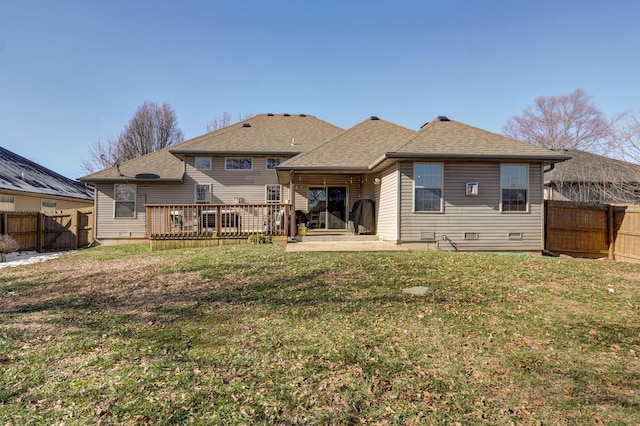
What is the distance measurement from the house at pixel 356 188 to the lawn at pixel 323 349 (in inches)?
143

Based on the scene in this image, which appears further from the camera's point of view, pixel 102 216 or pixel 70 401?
pixel 102 216

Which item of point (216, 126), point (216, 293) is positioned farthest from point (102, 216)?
point (216, 126)

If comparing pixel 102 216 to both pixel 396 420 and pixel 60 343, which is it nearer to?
pixel 60 343

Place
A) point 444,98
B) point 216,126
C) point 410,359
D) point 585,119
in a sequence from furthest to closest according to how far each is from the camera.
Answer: point 216,126 → point 585,119 → point 444,98 → point 410,359

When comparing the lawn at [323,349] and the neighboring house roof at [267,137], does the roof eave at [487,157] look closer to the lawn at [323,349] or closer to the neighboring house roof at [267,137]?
the lawn at [323,349]

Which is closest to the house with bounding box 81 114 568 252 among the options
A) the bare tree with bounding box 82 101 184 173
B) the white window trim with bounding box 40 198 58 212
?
the white window trim with bounding box 40 198 58 212

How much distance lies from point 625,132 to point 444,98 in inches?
297

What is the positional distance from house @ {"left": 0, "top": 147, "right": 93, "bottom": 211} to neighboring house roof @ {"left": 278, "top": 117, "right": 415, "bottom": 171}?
1269 centimetres

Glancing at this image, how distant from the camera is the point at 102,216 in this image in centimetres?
1426

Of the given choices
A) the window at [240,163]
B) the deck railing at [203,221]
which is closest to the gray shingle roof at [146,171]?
the window at [240,163]

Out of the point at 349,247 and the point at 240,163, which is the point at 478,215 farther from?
the point at 240,163

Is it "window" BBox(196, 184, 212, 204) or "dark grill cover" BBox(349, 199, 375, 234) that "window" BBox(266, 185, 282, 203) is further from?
"dark grill cover" BBox(349, 199, 375, 234)

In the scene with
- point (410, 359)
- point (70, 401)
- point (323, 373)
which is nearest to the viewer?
point (70, 401)

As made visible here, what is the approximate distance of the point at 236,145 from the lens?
48.3 ft
